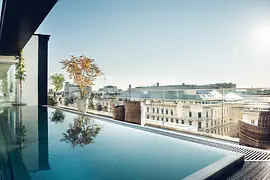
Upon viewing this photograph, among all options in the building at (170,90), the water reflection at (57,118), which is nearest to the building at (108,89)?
the building at (170,90)

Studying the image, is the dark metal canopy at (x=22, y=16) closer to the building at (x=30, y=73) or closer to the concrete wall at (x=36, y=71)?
the building at (x=30, y=73)

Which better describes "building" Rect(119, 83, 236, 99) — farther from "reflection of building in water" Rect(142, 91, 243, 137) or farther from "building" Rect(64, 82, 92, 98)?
"building" Rect(64, 82, 92, 98)

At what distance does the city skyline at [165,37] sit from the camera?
6426 mm

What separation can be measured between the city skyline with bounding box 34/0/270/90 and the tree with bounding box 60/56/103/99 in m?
0.31

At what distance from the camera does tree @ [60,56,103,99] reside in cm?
677

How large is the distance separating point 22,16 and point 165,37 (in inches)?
232

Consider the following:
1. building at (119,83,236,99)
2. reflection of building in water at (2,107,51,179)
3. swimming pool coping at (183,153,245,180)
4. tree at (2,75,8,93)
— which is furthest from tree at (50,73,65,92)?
swimming pool coping at (183,153,245,180)

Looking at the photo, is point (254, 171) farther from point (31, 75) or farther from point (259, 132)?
point (31, 75)

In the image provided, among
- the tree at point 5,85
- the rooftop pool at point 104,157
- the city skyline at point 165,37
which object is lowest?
the rooftop pool at point 104,157

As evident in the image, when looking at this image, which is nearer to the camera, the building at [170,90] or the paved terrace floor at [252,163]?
the paved terrace floor at [252,163]

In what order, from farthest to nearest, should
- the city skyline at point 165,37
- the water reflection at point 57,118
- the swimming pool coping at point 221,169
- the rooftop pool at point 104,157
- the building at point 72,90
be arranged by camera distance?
the building at point 72,90, the city skyline at point 165,37, the water reflection at point 57,118, the rooftop pool at point 104,157, the swimming pool coping at point 221,169

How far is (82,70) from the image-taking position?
6840 mm

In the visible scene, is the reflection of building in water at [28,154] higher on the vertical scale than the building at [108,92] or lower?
lower

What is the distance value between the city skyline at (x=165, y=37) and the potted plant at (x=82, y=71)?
311 mm
